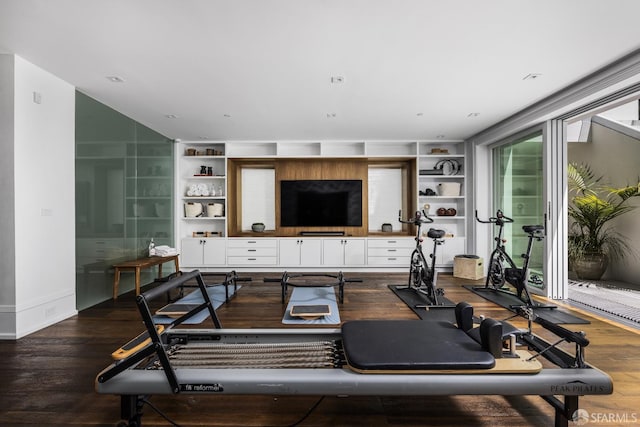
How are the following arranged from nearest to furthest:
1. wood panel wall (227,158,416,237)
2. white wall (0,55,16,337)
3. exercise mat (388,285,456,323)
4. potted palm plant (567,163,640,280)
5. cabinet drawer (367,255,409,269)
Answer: white wall (0,55,16,337) < exercise mat (388,285,456,323) < potted palm plant (567,163,640,280) < cabinet drawer (367,255,409,269) < wood panel wall (227,158,416,237)

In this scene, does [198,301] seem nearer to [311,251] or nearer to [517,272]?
[311,251]

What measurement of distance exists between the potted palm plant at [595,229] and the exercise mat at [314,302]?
4066 mm

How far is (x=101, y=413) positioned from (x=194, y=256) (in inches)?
166

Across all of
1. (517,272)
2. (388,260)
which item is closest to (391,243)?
(388,260)

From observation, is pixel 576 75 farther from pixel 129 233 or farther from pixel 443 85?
pixel 129 233

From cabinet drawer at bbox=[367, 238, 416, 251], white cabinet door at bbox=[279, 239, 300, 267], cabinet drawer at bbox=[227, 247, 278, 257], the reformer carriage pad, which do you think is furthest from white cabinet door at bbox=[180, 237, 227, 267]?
the reformer carriage pad

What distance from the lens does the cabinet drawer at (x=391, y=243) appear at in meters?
5.60

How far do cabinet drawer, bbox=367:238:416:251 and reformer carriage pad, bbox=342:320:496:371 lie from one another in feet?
12.4

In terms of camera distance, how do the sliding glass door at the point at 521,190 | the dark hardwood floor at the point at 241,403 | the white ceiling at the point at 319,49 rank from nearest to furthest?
the dark hardwood floor at the point at 241,403 → the white ceiling at the point at 319,49 → the sliding glass door at the point at 521,190

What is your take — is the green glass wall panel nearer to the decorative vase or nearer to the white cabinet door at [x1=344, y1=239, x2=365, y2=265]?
the white cabinet door at [x1=344, y1=239, x2=365, y2=265]

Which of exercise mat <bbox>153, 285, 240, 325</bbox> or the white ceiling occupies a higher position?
the white ceiling

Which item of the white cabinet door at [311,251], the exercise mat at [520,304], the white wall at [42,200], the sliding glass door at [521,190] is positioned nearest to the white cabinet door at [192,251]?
the white cabinet door at [311,251]

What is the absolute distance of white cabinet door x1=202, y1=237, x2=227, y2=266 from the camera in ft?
18.6

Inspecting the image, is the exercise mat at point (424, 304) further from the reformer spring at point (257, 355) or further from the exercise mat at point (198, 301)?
the exercise mat at point (198, 301)
